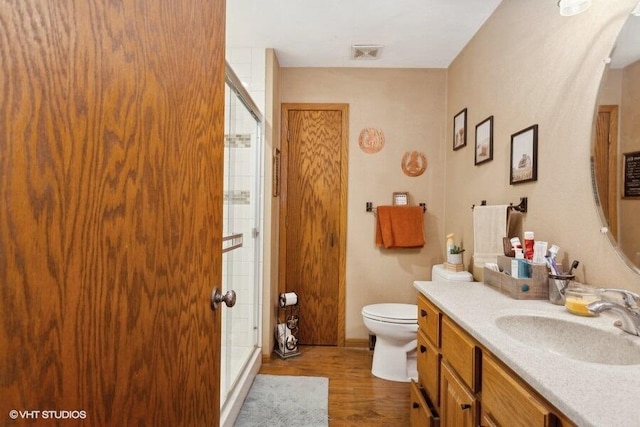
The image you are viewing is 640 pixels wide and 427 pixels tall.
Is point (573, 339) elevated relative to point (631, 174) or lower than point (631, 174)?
lower

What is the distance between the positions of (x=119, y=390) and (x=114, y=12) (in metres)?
0.62

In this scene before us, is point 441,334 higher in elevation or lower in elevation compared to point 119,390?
lower

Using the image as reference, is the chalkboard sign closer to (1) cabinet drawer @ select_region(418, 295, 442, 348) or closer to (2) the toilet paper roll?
(1) cabinet drawer @ select_region(418, 295, 442, 348)

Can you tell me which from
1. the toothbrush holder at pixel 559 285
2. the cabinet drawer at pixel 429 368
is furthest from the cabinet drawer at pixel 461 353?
the toothbrush holder at pixel 559 285

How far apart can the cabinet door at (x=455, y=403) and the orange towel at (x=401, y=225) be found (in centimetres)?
139

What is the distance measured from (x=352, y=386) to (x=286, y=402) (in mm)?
457

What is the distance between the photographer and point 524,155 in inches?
62.5

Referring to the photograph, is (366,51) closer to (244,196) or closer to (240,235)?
(244,196)

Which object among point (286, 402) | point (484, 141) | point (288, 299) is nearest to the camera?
point (286, 402)

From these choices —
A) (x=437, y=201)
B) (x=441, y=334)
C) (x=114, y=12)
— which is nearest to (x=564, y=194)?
(x=441, y=334)

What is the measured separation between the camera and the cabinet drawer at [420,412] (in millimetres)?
1308

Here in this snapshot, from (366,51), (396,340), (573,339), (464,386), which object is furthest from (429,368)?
(366,51)

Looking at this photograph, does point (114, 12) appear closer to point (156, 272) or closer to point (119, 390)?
point (156, 272)

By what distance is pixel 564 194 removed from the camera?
4.32 ft
